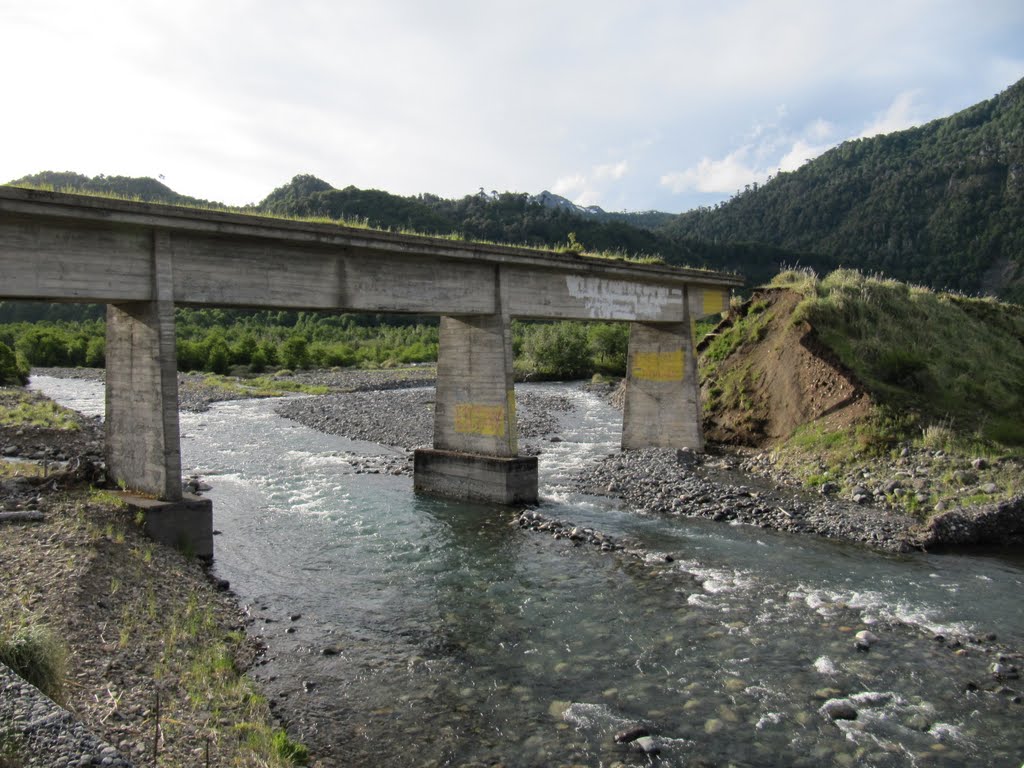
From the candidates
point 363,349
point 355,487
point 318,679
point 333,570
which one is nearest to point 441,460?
point 355,487

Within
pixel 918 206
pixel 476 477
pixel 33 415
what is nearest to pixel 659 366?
pixel 476 477

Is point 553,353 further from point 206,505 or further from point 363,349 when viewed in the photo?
point 206,505

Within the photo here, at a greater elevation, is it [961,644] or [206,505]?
[206,505]

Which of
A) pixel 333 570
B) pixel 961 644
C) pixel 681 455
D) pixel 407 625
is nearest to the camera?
pixel 961 644

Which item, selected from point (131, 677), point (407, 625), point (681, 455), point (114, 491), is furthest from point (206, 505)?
point (681, 455)

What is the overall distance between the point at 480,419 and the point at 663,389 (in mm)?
9945

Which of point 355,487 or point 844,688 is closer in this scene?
point 844,688

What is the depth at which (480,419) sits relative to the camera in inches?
856

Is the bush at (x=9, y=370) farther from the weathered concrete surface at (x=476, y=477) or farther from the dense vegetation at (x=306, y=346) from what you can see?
the weathered concrete surface at (x=476, y=477)

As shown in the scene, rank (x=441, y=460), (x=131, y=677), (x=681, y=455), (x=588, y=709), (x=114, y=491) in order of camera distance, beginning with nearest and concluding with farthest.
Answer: (x=131, y=677) → (x=588, y=709) → (x=114, y=491) → (x=441, y=460) → (x=681, y=455)

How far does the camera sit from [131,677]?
26.8 feet

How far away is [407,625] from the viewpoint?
38.7ft

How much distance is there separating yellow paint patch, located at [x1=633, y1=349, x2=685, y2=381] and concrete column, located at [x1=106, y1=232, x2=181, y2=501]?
61.7ft

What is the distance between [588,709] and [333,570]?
7.05 metres
